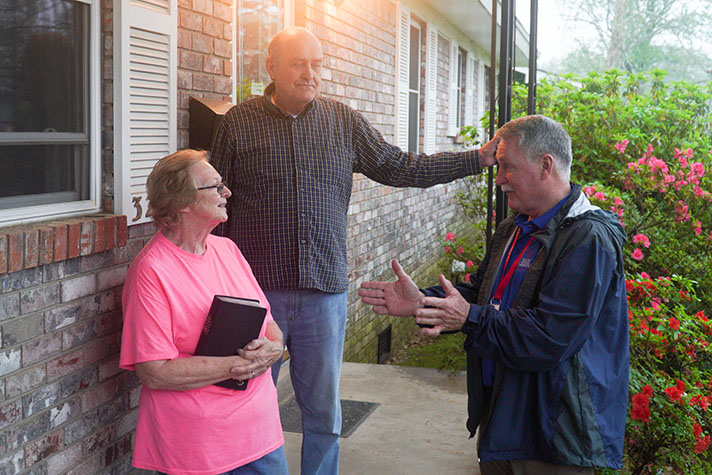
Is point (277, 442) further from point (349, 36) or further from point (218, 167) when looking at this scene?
point (349, 36)

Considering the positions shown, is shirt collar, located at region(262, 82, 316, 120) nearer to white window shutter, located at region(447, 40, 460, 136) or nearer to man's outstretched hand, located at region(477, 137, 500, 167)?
man's outstretched hand, located at region(477, 137, 500, 167)

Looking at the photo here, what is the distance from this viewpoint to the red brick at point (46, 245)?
94.1 inches

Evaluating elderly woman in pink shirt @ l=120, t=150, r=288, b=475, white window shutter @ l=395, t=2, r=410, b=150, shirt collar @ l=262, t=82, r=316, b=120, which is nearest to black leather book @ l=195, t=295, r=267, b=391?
elderly woman in pink shirt @ l=120, t=150, r=288, b=475

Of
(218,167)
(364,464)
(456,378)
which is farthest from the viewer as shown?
(456,378)

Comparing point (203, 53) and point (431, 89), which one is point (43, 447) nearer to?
point (203, 53)

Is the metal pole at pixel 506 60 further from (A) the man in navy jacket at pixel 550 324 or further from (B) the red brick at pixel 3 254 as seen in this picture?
(B) the red brick at pixel 3 254

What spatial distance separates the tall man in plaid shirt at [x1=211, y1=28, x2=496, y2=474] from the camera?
322cm

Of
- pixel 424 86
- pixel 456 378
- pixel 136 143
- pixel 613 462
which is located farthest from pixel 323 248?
pixel 424 86

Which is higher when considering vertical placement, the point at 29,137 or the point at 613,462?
the point at 29,137

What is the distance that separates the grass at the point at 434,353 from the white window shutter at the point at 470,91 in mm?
5888

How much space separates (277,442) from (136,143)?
1.26m

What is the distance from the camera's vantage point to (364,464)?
4238mm

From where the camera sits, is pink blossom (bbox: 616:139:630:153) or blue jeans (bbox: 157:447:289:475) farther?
pink blossom (bbox: 616:139:630:153)

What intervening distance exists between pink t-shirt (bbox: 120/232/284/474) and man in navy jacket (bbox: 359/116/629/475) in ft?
2.16
